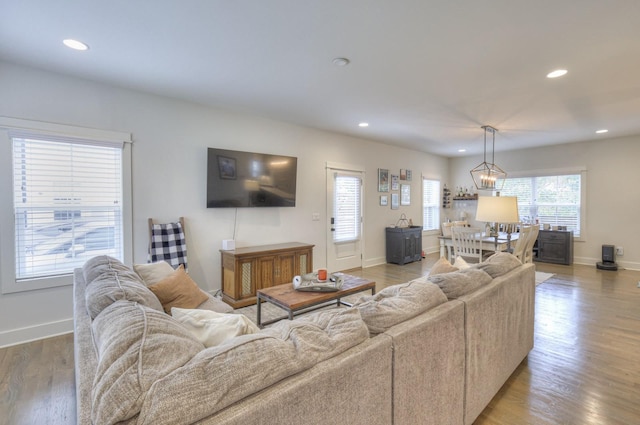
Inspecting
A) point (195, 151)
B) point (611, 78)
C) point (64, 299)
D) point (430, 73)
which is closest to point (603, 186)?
point (611, 78)

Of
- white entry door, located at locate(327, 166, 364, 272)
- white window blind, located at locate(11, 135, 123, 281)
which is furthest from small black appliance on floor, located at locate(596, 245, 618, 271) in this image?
white window blind, located at locate(11, 135, 123, 281)

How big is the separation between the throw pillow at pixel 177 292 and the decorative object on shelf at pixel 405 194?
5351 mm

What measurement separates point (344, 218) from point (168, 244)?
3140 millimetres

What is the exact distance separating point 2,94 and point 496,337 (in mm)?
4568

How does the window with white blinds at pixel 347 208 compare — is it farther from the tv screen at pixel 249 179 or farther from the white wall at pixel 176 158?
the tv screen at pixel 249 179

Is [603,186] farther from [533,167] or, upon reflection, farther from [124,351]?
[124,351]

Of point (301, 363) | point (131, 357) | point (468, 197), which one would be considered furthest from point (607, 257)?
point (131, 357)

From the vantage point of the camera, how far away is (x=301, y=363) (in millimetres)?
980

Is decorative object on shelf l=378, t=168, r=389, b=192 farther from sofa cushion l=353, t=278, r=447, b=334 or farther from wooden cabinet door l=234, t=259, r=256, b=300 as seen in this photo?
sofa cushion l=353, t=278, r=447, b=334

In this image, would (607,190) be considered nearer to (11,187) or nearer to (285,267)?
(285,267)

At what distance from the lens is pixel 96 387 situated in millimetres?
760

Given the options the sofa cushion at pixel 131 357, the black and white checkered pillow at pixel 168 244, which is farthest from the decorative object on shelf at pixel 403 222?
the sofa cushion at pixel 131 357

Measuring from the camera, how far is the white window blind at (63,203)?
2949mm

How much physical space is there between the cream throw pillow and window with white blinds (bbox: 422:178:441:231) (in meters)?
6.95
